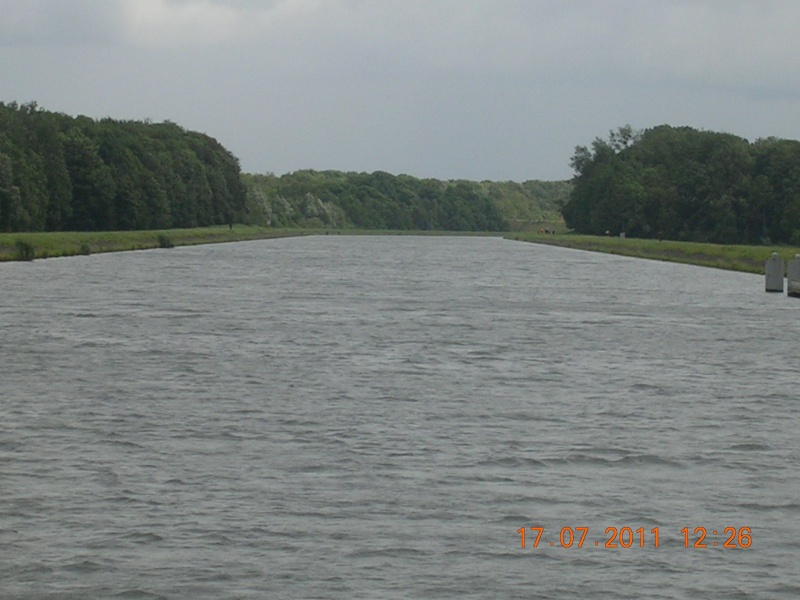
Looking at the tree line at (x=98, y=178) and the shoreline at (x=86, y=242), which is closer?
the shoreline at (x=86, y=242)

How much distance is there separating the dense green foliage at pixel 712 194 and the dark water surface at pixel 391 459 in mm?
81689

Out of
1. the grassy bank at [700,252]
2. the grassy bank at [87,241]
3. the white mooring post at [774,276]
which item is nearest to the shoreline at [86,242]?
the grassy bank at [87,241]

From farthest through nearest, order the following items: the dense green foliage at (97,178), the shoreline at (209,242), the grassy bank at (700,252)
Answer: the dense green foliage at (97,178)
the shoreline at (209,242)
the grassy bank at (700,252)

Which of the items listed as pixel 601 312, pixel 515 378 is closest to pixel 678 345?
pixel 515 378

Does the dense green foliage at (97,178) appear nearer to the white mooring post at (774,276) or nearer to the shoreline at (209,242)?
the shoreline at (209,242)

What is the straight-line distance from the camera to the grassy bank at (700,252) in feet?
245

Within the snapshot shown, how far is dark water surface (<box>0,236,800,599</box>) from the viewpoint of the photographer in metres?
10.6

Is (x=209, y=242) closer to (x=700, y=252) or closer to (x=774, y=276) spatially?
(x=700, y=252)

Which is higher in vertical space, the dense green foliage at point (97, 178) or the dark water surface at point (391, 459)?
the dense green foliage at point (97, 178)

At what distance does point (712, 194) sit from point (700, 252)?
111 feet

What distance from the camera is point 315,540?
11.5 metres

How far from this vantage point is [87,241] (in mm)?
93938
